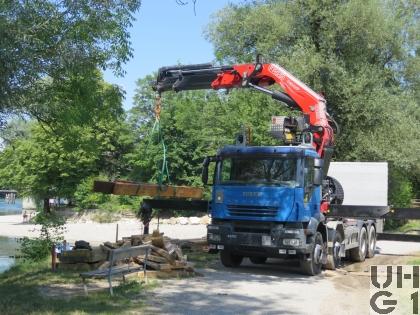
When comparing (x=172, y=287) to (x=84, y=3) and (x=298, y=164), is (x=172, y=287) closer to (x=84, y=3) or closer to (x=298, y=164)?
(x=298, y=164)

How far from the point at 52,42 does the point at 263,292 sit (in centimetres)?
594

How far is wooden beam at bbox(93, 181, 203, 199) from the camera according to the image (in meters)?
13.6

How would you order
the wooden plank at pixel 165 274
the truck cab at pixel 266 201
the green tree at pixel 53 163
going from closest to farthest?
the wooden plank at pixel 165 274
the truck cab at pixel 266 201
the green tree at pixel 53 163

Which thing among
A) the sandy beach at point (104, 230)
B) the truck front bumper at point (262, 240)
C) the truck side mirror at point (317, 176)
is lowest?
the sandy beach at point (104, 230)

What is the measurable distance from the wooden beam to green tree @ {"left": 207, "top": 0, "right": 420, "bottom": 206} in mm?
10750

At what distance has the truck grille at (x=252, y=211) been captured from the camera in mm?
13016

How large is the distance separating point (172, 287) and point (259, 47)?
18.3 metres

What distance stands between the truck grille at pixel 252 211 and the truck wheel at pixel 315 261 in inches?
49.7

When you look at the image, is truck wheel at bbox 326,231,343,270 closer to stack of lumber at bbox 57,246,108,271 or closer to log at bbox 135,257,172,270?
log at bbox 135,257,172,270

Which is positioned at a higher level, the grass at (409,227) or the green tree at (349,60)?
the green tree at (349,60)

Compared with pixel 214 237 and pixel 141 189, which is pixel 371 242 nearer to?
pixel 214 237

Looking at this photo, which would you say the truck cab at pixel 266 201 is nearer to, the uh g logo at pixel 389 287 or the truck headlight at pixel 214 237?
the truck headlight at pixel 214 237

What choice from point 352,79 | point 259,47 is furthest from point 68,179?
point 352,79

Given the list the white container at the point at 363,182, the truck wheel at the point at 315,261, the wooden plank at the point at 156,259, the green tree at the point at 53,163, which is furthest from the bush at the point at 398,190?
the wooden plank at the point at 156,259
